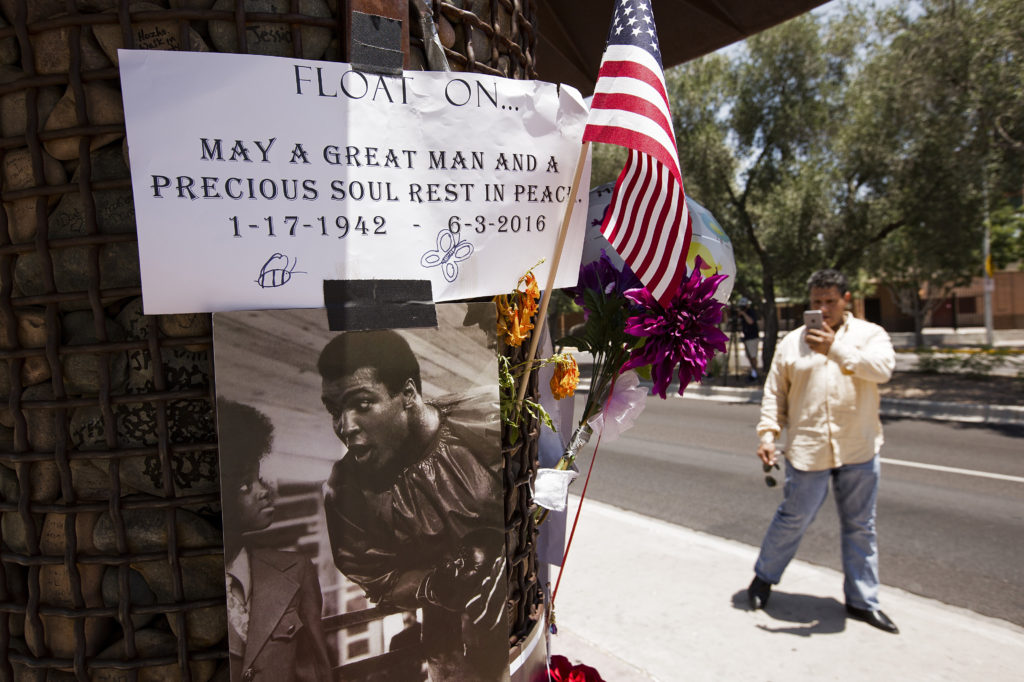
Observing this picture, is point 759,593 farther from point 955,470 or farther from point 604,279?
point 955,470

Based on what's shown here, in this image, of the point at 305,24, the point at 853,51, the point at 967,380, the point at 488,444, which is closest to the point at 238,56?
the point at 305,24

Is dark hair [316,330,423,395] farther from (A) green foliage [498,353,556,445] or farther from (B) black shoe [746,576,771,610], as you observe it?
(B) black shoe [746,576,771,610]

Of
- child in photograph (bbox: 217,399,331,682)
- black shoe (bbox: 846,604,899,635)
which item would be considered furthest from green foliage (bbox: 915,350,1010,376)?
child in photograph (bbox: 217,399,331,682)

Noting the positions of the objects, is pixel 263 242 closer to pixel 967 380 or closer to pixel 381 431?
pixel 381 431

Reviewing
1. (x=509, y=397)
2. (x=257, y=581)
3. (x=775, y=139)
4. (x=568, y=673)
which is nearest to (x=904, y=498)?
(x=568, y=673)

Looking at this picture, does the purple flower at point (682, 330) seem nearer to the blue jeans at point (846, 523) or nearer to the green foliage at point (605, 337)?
the green foliage at point (605, 337)

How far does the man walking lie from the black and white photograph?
320cm

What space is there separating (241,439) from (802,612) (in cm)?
399

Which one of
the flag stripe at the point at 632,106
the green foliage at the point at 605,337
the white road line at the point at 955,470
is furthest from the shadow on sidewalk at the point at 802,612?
the white road line at the point at 955,470

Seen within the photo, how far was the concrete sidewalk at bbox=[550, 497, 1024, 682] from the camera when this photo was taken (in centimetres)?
346

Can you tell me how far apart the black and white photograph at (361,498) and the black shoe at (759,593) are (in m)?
3.23

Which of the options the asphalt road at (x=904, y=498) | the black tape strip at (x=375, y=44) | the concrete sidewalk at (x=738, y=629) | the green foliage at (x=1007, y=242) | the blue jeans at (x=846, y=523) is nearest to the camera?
the black tape strip at (x=375, y=44)

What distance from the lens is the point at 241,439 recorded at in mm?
1183

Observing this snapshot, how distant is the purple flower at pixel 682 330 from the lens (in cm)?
166
